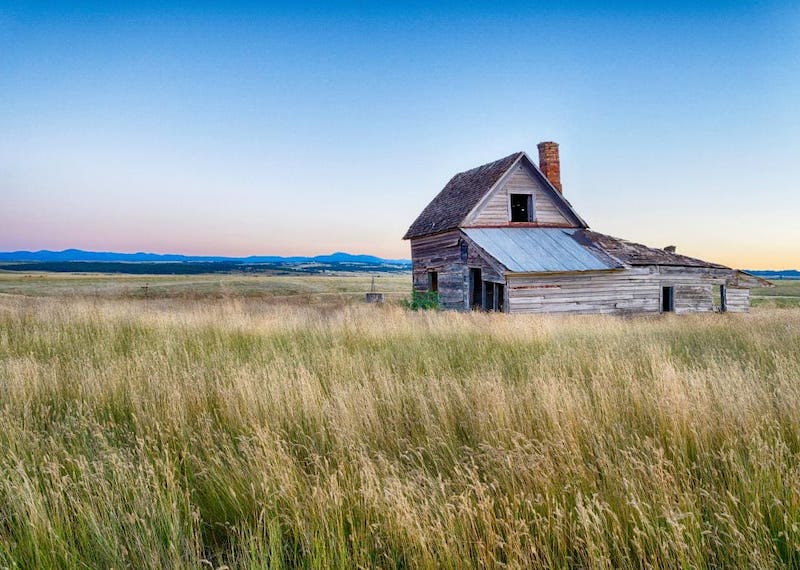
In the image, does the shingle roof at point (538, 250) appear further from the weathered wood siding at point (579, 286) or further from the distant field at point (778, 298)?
the distant field at point (778, 298)

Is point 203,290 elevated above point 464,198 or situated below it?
below

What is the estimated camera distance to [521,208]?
25.8 m

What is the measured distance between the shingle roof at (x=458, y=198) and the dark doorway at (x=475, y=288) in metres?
2.34

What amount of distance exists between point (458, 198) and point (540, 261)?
20.9ft

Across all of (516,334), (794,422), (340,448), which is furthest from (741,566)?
(516,334)

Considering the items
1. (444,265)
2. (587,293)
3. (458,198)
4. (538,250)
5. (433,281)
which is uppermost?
(458,198)

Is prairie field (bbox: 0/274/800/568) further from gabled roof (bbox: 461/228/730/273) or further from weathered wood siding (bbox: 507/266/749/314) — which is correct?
gabled roof (bbox: 461/228/730/273)

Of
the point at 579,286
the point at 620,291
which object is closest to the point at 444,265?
the point at 579,286

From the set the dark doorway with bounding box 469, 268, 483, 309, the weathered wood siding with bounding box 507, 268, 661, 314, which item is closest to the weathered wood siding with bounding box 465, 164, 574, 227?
the dark doorway with bounding box 469, 268, 483, 309

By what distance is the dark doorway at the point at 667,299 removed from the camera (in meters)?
23.1

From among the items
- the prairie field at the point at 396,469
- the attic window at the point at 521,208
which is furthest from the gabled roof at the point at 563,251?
the prairie field at the point at 396,469

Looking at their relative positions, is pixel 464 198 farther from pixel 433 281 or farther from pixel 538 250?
pixel 538 250

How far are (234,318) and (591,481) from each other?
1015 centimetres

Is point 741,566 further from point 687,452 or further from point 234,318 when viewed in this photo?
point 234,318
